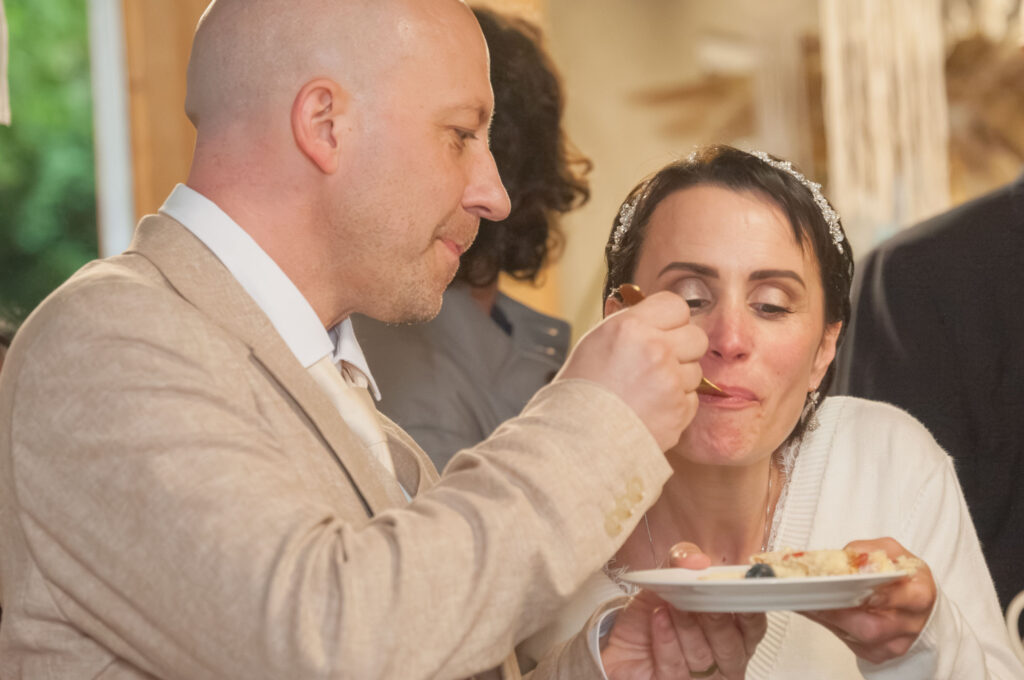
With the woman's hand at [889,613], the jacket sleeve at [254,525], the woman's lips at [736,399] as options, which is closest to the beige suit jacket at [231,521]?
the jacket sleeve at [254,525]

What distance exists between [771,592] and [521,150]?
197cm

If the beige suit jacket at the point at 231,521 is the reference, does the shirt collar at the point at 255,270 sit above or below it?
above

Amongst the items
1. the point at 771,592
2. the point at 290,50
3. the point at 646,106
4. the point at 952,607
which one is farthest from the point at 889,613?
the point at 646,106

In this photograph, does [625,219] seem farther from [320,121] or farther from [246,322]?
[246,322]

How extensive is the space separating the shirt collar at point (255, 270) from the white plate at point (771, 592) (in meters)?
0.51

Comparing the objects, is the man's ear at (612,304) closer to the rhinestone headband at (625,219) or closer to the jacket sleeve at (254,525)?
the rhinestone headband at (625,219)

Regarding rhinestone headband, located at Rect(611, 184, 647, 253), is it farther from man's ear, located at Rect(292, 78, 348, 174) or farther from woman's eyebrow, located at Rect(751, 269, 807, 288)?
man's ear, located at Rect(292, 78, 348, 174)

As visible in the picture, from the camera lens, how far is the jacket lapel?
134 cm

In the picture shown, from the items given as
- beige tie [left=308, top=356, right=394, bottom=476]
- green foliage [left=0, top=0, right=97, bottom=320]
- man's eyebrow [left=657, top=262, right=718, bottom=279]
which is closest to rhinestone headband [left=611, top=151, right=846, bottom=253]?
man's eyebrow [left=657, top=262, right=718, bottom=279]

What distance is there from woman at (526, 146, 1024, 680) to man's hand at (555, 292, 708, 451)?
0.72m

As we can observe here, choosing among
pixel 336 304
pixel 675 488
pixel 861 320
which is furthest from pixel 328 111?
pixel 861 320

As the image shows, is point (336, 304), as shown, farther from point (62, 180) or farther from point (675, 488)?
point (62, 180)

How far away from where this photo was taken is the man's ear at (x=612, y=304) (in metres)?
2.28

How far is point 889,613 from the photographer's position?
170 cm
